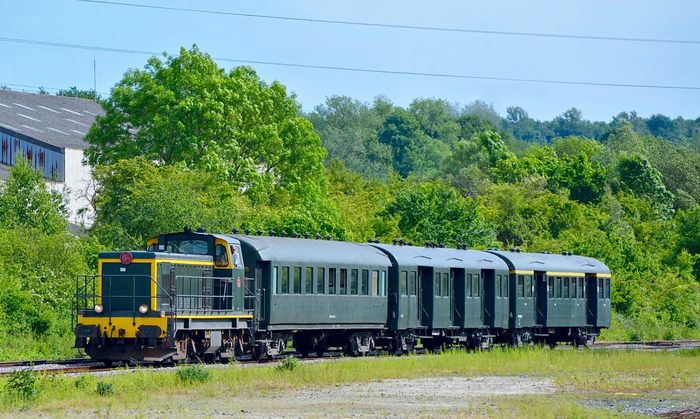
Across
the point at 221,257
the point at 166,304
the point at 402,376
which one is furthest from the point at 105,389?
the point at 221,257

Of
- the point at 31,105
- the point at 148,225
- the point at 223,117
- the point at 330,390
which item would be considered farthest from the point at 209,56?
the point at 330,390

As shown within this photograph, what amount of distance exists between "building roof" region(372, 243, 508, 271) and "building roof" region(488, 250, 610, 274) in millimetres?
914

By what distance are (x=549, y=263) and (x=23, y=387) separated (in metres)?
29.3

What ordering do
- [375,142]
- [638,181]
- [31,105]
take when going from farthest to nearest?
1. [375,142]
2. [638,181]
3. [31,105]

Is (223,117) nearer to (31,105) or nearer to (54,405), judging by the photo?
(31,105)

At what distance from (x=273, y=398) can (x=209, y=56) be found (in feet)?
151

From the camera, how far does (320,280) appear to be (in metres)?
35.4

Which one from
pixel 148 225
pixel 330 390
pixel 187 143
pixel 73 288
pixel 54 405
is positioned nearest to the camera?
pixel 54 405

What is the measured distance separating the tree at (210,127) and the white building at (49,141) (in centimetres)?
658

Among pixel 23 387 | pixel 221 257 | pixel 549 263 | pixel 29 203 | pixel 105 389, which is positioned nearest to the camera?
pixel 23 387

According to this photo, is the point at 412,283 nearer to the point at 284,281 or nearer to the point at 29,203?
the point at 284,281

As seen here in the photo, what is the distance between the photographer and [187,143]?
209 feet

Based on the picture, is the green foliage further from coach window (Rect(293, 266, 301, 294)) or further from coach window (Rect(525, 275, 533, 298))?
coach window (Rect(293, 266, 301, 294))

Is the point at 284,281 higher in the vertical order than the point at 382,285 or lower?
higher
